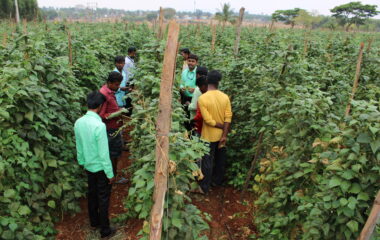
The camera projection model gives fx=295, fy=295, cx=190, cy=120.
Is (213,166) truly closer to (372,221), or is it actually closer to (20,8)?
(372,221)

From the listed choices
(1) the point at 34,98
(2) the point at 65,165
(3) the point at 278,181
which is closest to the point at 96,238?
(2) the point at 65,165

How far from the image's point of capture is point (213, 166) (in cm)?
488

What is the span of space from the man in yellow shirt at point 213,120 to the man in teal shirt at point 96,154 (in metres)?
1.46

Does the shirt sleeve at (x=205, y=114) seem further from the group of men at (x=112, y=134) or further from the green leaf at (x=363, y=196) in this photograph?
the green leaf at (x=363, y=196)

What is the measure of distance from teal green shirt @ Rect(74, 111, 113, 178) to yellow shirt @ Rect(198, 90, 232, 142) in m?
1.49

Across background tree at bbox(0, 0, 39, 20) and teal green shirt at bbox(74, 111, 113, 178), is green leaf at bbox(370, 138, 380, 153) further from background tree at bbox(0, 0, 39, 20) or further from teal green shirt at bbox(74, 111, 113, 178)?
background tree at bbox(0, 0, 39, 20)

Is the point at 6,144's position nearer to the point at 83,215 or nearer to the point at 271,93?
the point at 83,215

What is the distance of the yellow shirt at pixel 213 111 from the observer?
13.6 ft

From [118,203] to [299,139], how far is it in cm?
275

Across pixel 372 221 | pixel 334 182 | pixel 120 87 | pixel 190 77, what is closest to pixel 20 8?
pixel 120 87

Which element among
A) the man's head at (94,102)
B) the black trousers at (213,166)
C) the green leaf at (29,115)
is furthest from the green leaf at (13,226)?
the black trousers at (213,166)

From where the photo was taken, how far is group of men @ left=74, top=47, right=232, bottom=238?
3279 mm

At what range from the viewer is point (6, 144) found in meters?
3.14

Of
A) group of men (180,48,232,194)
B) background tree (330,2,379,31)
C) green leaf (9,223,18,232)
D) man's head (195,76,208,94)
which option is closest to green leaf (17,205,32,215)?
green leaf (9,223,18,232)
